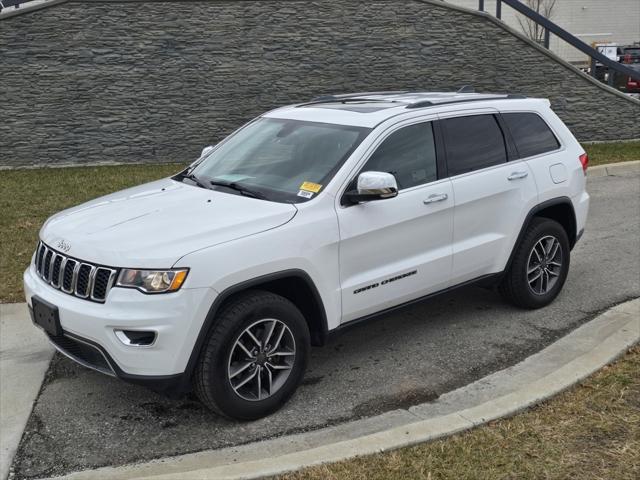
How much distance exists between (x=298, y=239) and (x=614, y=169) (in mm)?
8990

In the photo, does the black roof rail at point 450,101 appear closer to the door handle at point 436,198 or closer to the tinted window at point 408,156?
the tinted window at point 408,156

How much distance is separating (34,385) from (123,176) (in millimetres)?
7433

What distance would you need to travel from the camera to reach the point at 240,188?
4.38 meters

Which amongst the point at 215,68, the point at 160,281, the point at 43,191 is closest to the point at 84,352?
the point at 160,281

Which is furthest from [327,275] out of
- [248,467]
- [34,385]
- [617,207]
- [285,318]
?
[617,207]

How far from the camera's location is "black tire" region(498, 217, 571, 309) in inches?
207

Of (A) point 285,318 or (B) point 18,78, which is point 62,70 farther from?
(A) point 285,318

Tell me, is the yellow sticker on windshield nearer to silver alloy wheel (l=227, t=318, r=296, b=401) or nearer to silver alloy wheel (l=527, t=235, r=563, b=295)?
silver alloy wheel (l=227, t=318, r=296, b=401)

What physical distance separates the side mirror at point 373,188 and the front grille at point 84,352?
5.46ft

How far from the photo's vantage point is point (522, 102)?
18.0 feet

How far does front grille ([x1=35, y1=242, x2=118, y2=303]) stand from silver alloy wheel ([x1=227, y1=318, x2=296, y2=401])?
75 cm

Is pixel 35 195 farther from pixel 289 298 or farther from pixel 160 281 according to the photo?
pixel 160 281

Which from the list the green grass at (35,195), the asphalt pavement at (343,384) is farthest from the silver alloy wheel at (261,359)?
the green grass at (35,195)

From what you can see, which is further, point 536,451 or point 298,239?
point 298,239
